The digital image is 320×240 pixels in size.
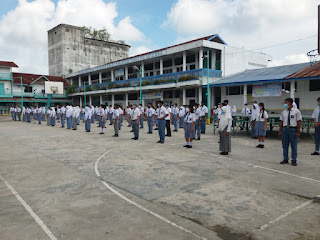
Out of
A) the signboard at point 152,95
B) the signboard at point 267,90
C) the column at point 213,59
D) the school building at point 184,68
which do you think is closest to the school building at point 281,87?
the signboard at point 267,90

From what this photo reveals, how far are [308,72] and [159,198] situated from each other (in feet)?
57.6

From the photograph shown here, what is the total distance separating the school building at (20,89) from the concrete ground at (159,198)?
119 feet

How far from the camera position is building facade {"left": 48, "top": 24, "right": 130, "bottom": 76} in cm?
4662

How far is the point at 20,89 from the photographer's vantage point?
41406 mm

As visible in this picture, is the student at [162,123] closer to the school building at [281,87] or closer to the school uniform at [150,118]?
the school uniform at [150,118]

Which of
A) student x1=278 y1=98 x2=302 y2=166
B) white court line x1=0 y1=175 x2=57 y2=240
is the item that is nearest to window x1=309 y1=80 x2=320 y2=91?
student x1=278 y1=98 x2=302 y2=166

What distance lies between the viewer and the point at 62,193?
182 inches

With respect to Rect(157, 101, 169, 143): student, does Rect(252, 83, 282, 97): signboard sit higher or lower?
higher

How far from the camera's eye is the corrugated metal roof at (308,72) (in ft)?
55.2

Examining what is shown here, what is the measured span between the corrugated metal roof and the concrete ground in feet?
37.4

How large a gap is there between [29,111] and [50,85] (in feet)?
47.9

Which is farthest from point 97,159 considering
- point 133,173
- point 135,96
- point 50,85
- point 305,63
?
point 50,85

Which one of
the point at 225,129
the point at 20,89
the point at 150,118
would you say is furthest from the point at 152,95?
the point at 20,89

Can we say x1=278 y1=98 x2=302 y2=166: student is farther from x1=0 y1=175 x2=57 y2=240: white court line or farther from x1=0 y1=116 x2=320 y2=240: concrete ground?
x1=0 y1=175 x2=57 y2=240: white court line
